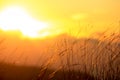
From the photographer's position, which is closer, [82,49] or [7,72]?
[7,72]

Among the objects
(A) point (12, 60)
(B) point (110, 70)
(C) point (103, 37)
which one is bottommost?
(B) point (110, 70)

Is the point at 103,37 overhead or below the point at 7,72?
overhead

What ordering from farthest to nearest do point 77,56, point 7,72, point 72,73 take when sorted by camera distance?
point 77,56, point 72,73, point 7,72

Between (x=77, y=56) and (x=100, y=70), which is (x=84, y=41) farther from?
(x=100, y=70)

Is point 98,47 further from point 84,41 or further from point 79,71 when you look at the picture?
point 79,71

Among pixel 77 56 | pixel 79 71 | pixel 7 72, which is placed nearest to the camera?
pixel 7 72

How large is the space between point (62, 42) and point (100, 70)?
2.27ft

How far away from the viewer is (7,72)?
3141mm

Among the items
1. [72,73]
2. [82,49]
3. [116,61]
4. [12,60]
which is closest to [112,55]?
[116,61]

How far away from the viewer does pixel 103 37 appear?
375cm

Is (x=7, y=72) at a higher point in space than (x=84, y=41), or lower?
lower

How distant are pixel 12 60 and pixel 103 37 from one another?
4.34 ft

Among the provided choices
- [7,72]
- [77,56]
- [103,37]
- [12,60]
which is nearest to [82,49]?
[77,56]

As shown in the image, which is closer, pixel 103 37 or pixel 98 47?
pixel 103 37
